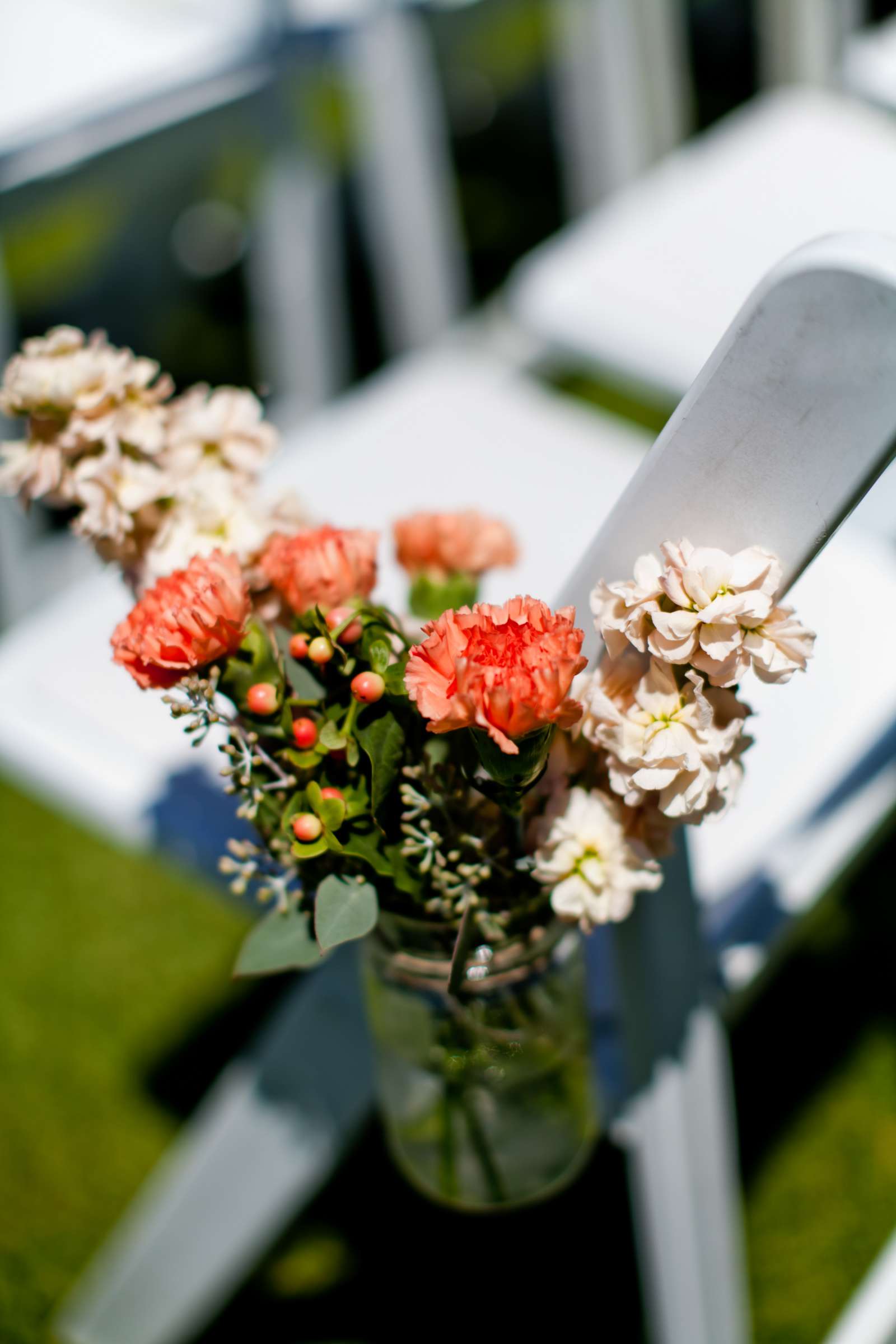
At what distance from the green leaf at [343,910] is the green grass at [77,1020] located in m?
0.73

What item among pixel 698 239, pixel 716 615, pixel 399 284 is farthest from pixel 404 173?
pixel 716 615

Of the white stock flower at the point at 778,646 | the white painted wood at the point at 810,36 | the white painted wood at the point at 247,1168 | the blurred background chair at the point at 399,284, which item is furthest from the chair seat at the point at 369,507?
the white painted wood at the point at 810,36

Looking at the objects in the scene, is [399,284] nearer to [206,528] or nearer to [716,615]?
[206,528]

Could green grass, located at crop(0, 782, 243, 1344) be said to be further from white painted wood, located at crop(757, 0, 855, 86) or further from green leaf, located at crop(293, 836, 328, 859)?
white painted wood, located at crop(757, 0, 855, 86)

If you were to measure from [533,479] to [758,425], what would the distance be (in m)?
0.68

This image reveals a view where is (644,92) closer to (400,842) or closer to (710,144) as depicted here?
(710,144)

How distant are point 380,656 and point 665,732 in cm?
Result: 13

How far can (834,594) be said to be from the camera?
99 cm

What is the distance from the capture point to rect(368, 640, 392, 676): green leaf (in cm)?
57

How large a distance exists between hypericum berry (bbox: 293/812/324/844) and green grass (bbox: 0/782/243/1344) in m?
0.75

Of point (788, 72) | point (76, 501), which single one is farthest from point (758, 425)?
point (788, 72)

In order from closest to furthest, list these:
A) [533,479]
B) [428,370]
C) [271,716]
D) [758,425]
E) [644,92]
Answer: [758,425] < [271,716] < [533,479] < [428,370] < [644,92]

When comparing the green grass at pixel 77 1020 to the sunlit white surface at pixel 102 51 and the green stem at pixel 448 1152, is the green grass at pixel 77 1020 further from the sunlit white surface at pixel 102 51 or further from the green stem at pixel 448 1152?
the sunlit white surface at pixel 102 51

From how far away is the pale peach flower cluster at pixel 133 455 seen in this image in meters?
0.62
